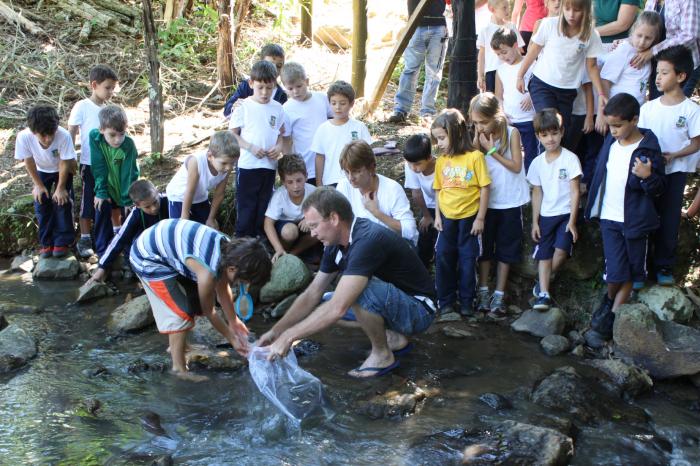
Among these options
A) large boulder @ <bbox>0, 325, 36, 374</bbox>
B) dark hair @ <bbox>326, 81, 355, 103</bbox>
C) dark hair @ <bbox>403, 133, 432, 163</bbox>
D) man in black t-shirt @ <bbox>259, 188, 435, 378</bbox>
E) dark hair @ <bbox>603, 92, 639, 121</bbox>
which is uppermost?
dark hair @ <bbox>326, 81, 355, 103</bbox>

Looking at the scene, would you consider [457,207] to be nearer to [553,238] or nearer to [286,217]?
[553,238]

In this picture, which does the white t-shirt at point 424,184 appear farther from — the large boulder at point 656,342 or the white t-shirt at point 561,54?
the large boulder at point 656,342

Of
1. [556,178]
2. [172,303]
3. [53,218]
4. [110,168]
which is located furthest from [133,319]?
[556,178]

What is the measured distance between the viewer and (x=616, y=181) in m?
5.00

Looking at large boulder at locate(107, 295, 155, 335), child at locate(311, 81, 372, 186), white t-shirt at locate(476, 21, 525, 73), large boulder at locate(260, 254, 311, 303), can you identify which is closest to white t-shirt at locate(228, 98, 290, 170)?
child at locate(311, 81, 372, 186)

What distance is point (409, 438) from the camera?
399 centimetres

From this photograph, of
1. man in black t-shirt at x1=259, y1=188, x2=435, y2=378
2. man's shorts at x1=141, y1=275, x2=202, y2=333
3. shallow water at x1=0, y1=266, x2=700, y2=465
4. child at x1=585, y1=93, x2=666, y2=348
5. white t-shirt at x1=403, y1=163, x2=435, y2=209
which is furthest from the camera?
white t-shirt at x1=403, y1=163, x2=435, y2=209

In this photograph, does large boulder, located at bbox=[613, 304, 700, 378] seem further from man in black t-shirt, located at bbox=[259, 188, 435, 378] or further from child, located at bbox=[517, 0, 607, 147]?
child, located at bbox=[517, 0, 607, 147]

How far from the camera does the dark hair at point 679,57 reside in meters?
4.98

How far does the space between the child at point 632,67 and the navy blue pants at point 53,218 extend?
5.11m

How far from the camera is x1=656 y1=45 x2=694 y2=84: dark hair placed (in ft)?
16.3

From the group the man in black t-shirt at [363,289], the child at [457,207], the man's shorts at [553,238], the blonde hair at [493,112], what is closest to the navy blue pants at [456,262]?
the child at [457,207]

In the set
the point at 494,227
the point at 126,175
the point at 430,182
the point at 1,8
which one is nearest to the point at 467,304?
the point at 494,227

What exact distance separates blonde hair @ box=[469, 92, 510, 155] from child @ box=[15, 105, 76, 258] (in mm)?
3986
